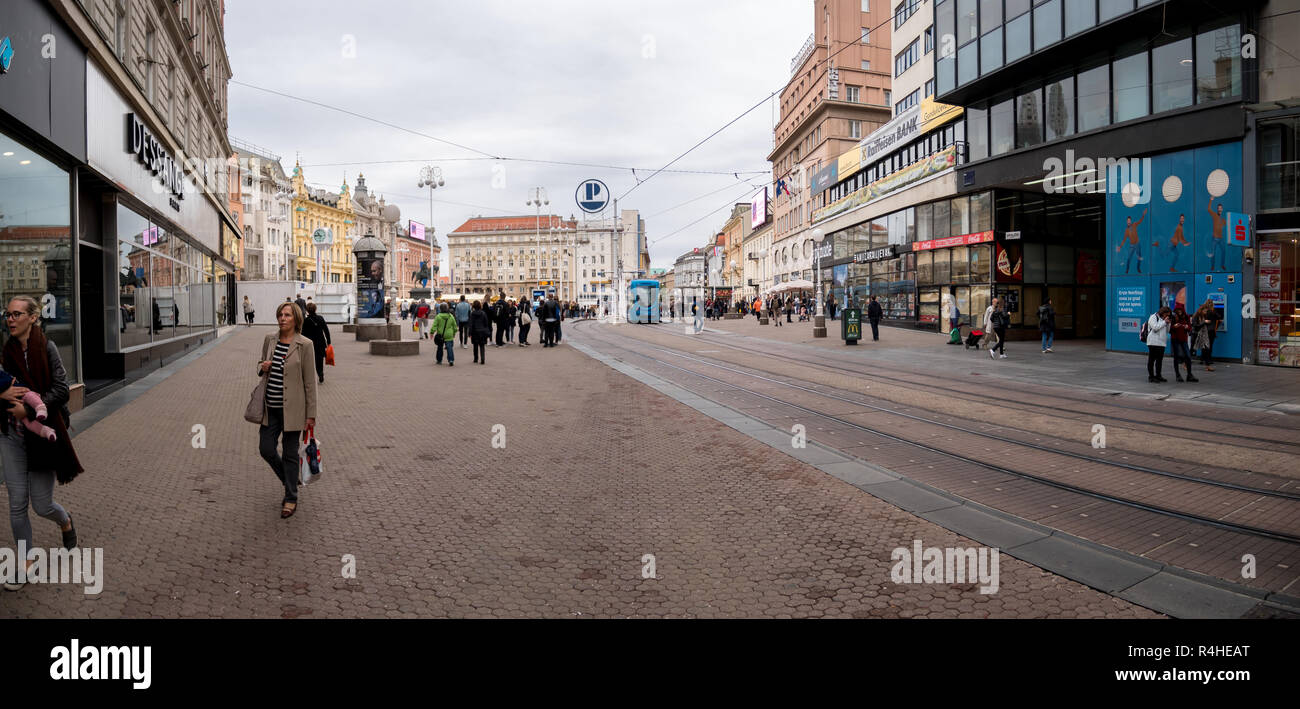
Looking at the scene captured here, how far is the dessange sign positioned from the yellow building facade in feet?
229

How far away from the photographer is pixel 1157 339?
544 inches

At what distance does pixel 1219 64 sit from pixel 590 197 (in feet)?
77.7

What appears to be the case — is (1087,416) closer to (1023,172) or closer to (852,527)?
(852,527)

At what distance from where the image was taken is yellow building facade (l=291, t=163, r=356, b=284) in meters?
91.8

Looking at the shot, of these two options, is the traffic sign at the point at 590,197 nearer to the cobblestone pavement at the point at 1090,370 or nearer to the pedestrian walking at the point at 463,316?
the pedestrian walking at the point at 463,316

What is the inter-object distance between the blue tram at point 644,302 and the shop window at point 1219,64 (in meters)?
35.2

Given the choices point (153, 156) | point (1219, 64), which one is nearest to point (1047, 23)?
point (1219, 64)

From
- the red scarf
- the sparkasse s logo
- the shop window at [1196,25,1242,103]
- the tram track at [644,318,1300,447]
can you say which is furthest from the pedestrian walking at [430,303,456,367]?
the shop window at [1196,25,1242,103]

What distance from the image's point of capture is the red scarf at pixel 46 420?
14.3 ft

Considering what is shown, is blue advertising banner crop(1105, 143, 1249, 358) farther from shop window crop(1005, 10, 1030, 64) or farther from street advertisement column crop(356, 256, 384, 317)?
street advertisement column crop(356, 256, 384, 317)
